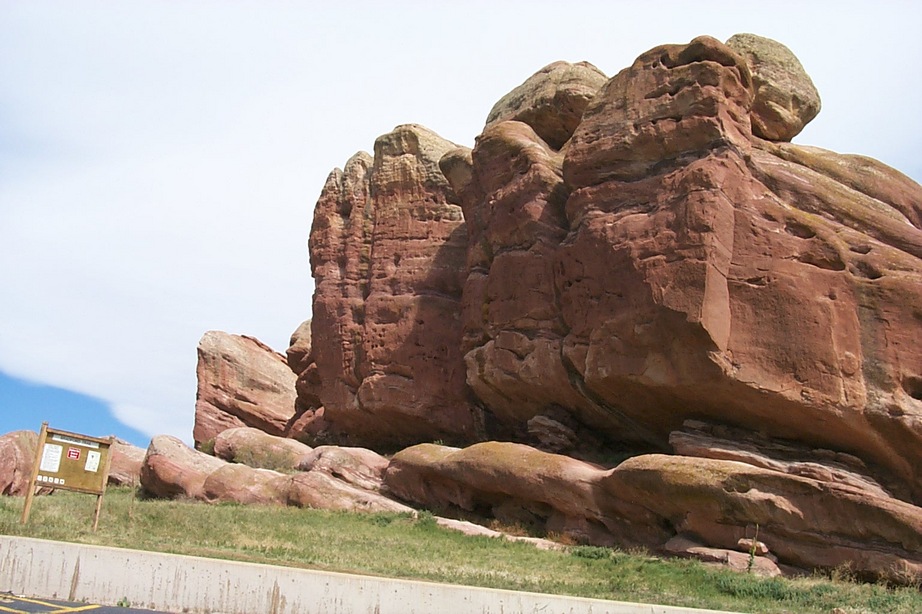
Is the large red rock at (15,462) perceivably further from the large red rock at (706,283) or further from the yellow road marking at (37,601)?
the yellow road marking at (37,601)

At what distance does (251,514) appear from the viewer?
874 inches

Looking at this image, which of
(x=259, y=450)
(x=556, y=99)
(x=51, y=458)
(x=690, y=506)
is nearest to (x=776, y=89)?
(x=556, y=99)

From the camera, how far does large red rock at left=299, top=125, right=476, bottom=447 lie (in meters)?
31.4

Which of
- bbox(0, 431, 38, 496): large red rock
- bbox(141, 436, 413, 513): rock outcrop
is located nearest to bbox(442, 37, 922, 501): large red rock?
bbox(141, 436, 413, 513): rock outcrop

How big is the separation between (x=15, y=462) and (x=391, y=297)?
13887 mm

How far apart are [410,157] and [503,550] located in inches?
770

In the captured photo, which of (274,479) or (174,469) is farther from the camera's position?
(174,469)

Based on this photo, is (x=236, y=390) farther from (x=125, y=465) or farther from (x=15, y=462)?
(x=15, y=462)

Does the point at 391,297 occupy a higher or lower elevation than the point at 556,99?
lower

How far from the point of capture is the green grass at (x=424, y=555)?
47.7ft

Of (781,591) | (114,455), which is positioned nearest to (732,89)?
(781,591)

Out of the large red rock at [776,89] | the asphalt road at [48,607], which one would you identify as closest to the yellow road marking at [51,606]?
the asphalt road at [48,607]

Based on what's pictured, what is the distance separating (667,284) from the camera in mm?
21688

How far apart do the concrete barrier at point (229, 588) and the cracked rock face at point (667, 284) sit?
12.0m
